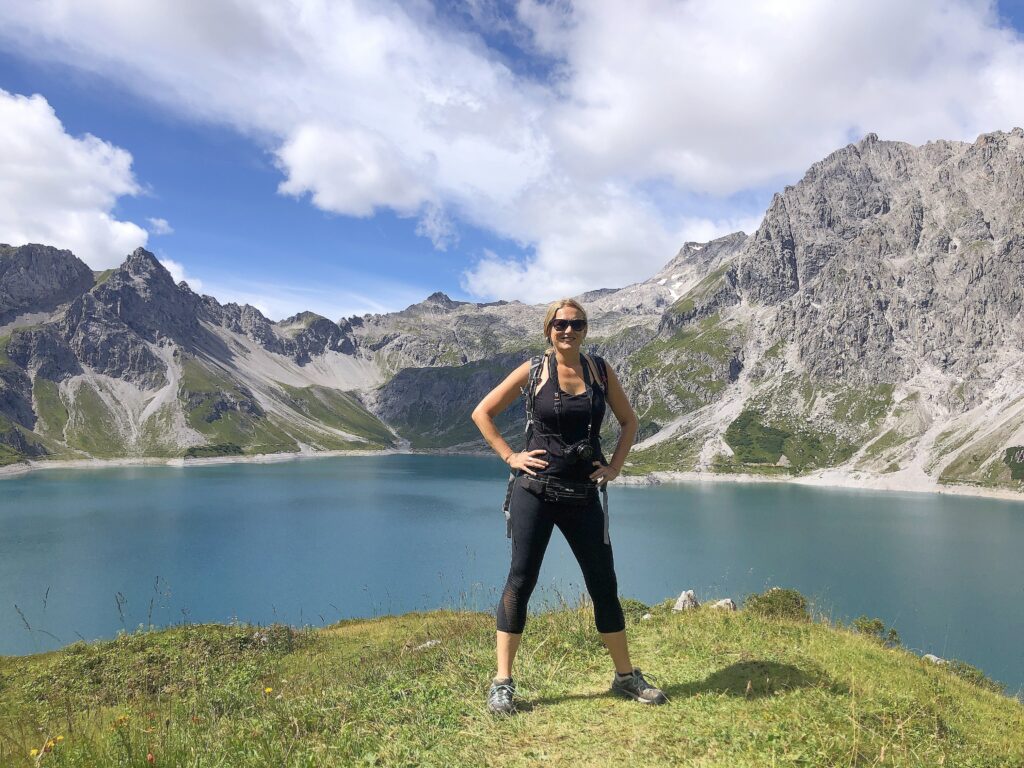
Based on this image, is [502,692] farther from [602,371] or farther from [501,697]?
[602,371]

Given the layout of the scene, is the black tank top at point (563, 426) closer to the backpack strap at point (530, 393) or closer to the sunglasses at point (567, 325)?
the backpack strap at point (530, 393)

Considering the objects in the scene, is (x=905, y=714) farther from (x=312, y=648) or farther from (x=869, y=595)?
(x=869, y=595)

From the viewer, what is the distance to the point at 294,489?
163 m

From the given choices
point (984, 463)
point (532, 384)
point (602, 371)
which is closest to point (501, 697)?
point (532, 384)

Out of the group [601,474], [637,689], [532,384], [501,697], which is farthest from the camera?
[532,384]

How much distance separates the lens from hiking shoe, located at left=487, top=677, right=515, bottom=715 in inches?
249

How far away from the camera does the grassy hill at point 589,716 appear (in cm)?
520

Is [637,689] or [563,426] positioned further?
[637,689]

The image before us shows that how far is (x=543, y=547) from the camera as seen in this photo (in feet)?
22.1

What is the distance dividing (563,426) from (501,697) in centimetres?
308

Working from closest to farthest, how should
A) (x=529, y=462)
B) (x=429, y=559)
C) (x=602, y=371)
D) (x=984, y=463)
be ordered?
(x=529, y=462)
(x=602, y=371)
(x=429, y=559)
(x=984, y=463)

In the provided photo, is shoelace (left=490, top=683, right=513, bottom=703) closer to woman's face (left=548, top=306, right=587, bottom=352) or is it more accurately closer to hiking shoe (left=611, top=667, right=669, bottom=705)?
hiking shoe (left=611, top=667, right=669, bottom=705)

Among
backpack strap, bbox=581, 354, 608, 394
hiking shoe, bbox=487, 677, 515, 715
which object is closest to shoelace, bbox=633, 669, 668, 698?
hiking shoe, bbox=487, 677, 515, 715

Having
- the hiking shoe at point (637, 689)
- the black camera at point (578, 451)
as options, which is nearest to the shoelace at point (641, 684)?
the hiking shoe at point (637, 689)
